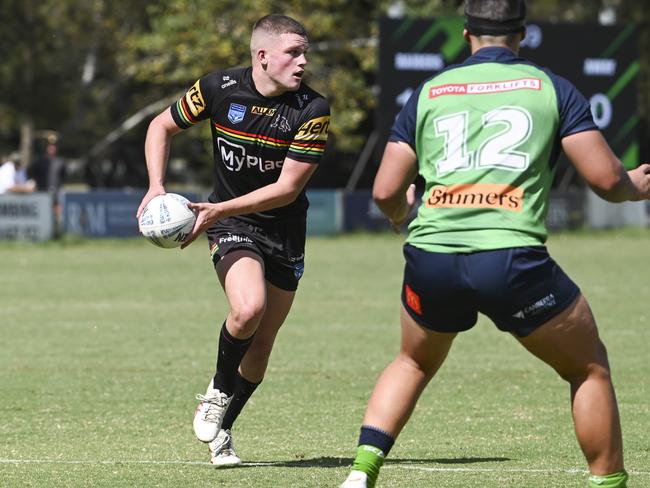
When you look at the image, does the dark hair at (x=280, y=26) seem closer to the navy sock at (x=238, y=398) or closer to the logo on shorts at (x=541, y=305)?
the navy sock at (x=238, y=398)

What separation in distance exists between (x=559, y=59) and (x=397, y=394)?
2181 centimetres

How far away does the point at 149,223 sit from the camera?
6504 millimetres

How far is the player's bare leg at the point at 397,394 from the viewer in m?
5.10

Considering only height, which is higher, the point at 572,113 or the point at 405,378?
the point at 572,113

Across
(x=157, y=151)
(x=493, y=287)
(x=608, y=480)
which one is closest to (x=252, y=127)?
(x=157, y=151)

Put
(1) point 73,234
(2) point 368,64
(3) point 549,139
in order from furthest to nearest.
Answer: (2) point 368,64 → (1) point 73,234 → (3) point 549,139

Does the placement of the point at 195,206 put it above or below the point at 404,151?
below

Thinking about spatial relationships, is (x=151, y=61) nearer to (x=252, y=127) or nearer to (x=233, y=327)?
(x=252, y=127)

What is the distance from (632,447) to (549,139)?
306 cm

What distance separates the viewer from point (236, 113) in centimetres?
696

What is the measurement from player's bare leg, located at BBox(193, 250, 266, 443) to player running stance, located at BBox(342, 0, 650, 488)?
69.8 inches

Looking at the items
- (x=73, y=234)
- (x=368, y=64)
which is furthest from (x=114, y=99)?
(x=73, y=234)

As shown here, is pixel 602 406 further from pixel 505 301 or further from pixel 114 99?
pixel 114 99

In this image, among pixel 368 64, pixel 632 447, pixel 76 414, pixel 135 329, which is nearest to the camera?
pixel 632 447
